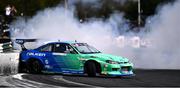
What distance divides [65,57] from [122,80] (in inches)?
101

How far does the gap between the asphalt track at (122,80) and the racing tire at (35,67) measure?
0.74m

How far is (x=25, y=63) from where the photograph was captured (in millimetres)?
17984

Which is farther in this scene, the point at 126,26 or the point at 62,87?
the point at 126,26

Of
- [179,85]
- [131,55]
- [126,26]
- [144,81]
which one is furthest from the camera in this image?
[126,26]

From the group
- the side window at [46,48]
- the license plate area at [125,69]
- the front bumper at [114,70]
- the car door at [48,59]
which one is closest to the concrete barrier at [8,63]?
the side window at [46,48]

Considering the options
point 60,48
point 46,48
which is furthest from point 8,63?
point 60,48

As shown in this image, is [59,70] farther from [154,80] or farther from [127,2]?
[127,2]

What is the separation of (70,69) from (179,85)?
14.4ft

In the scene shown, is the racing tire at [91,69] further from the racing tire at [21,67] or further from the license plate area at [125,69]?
the racing tire at [21,67]

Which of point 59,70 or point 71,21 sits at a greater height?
point 71,21

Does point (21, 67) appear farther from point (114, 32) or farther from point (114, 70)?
point (114, 32)

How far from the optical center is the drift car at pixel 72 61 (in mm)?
16203

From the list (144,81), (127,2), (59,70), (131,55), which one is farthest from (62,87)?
(131,55)

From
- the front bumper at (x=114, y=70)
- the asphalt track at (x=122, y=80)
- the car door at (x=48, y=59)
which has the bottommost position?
the asphalt track at (x=122, y=80)
